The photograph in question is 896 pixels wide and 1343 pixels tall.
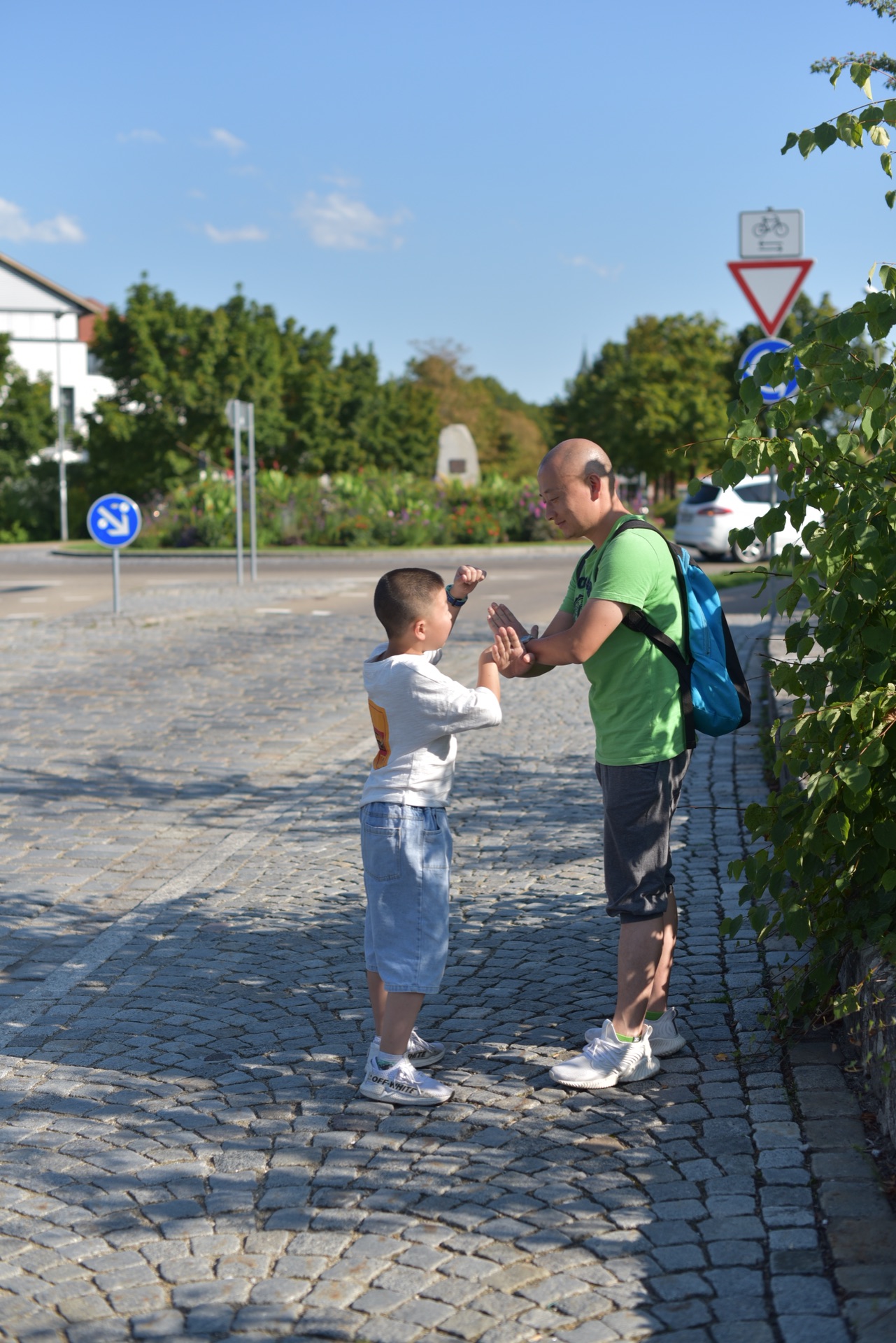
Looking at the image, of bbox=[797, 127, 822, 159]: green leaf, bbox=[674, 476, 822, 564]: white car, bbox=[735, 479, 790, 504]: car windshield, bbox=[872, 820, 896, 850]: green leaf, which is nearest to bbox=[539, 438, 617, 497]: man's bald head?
bbox=[797, 127, 822, 159]: green leaf

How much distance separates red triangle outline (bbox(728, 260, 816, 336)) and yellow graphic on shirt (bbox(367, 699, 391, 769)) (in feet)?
27.0

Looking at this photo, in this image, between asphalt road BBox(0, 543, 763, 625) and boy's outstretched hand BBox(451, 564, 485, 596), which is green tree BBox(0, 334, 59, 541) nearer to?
asphalt road BBox(0, 543, 763, 625)

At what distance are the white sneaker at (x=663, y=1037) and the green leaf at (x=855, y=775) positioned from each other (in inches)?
42.7

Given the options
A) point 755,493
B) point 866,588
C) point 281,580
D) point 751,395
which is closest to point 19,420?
point 281,580

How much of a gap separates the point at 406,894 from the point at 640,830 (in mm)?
655

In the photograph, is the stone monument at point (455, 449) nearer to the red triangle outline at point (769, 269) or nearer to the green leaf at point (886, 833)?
the red triangle outline at point (769, 269)

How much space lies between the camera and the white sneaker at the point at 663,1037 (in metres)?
4.08

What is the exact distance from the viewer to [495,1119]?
12.1 feet

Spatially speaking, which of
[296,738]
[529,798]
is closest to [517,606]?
[296,738]

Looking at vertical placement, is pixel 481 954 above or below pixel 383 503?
below

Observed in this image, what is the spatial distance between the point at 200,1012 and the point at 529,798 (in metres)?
3.35

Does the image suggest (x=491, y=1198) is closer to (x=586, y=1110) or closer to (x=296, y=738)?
(x=586, y=1110)

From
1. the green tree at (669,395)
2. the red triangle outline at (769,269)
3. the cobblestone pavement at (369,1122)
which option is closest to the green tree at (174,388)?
the green tree at (669,395)

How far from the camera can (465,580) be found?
151 inches
